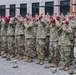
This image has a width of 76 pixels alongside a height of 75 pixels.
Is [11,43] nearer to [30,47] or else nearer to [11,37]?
[11,37]

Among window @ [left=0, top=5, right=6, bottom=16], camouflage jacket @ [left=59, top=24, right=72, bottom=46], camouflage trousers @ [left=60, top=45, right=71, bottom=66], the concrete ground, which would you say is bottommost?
the concrete ground

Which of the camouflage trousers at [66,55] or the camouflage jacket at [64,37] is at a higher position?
the camouflage jacket at [64,37]

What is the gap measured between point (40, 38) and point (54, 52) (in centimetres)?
96

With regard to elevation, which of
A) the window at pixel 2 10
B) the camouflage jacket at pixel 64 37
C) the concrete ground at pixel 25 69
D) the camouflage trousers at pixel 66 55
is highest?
the window at pixel 2 10

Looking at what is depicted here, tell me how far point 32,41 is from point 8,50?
1596 mm

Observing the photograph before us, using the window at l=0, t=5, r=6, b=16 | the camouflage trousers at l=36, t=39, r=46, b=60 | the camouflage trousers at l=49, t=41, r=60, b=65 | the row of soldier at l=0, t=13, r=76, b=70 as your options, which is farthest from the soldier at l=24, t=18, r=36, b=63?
the window at l=0, t=5, r=6, b=16

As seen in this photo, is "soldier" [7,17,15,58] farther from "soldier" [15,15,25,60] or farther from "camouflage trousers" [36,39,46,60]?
"camouflage trousers" [36,39,46,60]

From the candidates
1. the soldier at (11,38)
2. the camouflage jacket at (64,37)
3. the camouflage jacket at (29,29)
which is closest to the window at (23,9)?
the soldier at (11,38)

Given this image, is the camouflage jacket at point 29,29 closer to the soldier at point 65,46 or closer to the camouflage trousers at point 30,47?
the camouflage trousers at point 30,47

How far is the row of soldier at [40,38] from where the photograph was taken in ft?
39.2

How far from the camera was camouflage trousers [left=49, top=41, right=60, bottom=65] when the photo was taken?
12.3m

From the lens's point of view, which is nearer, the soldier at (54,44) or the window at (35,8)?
the soldier at (54,44)

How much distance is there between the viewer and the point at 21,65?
42.2ft

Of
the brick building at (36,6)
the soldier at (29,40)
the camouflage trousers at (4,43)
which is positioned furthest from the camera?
the brick building at (36,6)
